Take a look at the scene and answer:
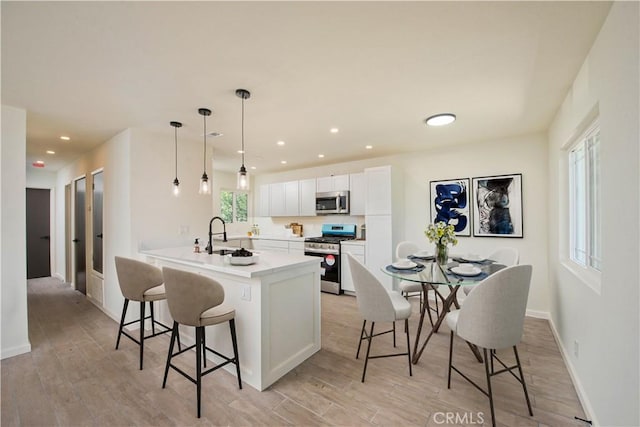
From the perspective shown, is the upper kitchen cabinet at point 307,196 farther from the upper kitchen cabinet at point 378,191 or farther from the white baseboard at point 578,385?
the white baseboard at point 578,385

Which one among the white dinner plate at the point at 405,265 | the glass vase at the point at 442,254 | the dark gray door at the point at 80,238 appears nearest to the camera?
the white dinner plate at the point at 405,265

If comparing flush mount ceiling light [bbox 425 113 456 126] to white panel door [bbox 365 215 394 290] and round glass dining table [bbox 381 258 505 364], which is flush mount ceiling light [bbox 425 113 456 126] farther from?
white panel door [bbox 365 215 394 290]

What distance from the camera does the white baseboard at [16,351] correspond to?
2.66 meters

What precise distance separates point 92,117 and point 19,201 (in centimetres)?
111

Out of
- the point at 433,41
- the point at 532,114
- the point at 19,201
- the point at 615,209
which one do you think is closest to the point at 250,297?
the point at 433,41

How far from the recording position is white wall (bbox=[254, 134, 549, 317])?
11.9 ft

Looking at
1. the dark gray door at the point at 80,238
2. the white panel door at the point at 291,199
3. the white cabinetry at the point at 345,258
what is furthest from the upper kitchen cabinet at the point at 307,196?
the dark gray door at the point at 80,238

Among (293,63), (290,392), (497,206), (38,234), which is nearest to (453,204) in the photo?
(497,206)

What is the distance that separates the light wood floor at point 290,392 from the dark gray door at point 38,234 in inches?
180

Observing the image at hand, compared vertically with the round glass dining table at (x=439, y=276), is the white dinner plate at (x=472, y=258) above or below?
above

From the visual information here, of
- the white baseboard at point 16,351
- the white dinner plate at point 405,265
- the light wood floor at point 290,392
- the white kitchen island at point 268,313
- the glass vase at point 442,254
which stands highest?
the glass vase at point 442,254

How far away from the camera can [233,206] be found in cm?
670

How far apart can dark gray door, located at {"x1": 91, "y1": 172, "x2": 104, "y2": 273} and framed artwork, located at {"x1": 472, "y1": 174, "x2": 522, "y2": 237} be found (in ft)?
18.2

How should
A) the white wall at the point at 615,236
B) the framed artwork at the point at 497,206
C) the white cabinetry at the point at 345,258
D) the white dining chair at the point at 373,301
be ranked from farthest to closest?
the white cabinetry at the point at 345,258, the framed artwork at the point at 497,206, the white dining chair at the point at 373,301, the white wall at the point at 615,236
